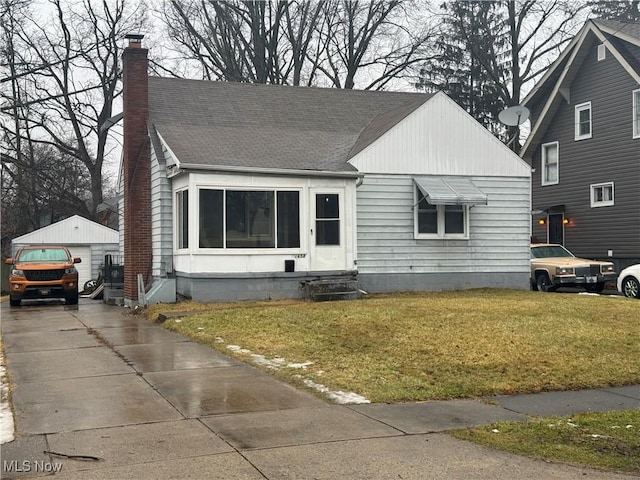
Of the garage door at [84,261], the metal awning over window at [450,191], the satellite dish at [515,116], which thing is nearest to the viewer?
the metal awning over window at [450,191]

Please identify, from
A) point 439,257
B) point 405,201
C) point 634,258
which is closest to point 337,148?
point 405,201

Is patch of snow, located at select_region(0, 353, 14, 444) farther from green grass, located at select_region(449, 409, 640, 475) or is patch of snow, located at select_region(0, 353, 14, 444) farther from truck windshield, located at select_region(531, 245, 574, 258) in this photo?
truck windshield, located at select_region(531, 245, 574, 258)

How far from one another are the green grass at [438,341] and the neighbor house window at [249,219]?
Result: 172 cm

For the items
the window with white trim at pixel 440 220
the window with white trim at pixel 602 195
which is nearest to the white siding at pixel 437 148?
the window with white trim at pixel 440 220

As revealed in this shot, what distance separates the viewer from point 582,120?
1091 inches

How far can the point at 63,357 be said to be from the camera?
33.0 ft

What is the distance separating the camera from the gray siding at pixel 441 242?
18125 mm

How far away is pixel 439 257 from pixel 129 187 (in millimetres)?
8276

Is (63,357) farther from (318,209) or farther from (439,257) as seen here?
(439,257)

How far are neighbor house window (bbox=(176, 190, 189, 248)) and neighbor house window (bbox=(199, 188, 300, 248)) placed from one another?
67 cm

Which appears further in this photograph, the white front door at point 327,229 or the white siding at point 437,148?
the white siding at point 437,148

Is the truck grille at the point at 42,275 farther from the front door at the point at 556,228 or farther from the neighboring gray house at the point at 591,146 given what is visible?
the front door at the point at 556,228

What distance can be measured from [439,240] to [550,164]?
42.5 feet
